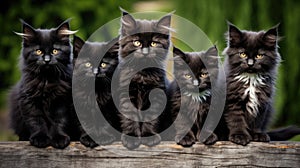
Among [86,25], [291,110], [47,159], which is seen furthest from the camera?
[86,25]

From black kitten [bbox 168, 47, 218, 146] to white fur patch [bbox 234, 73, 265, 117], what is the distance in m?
0.19

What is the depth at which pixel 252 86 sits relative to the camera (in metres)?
3.38

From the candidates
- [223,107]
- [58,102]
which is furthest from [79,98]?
[223,107]

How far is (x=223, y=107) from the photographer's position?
3.36 m

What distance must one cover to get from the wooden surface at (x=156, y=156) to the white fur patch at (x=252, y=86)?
0.22 meters

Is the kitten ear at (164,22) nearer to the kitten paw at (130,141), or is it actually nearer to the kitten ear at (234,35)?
the kitten ear at (234,35)

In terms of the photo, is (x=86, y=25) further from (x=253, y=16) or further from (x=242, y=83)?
(x=242, y=83)

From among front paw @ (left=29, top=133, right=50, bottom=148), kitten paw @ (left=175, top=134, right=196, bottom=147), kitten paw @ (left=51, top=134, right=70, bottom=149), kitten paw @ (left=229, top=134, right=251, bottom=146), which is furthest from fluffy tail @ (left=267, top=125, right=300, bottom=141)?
front paw @ (left=29, top=133, right=50, bottom=148)

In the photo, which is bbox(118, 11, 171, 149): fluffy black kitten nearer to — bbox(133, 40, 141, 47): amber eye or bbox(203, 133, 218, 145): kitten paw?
bbox(133, 40, 141, 47): amber eye

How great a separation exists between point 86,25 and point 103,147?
2993mm

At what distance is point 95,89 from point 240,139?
3.06 feet

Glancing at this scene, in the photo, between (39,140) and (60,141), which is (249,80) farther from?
(39,140)

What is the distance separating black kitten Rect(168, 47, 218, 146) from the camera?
3312 mm

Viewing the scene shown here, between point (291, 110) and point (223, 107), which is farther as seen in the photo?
point (291, 110)
